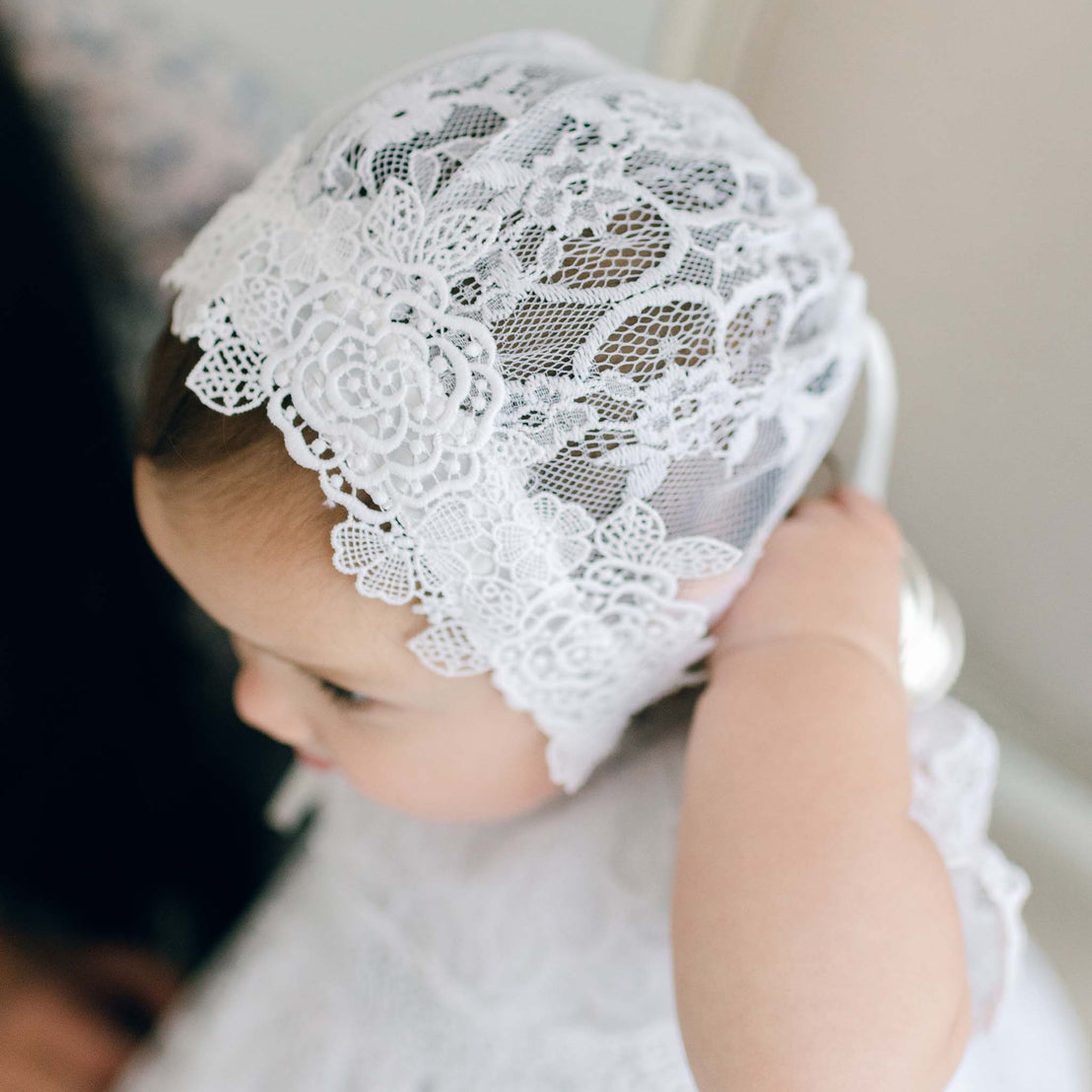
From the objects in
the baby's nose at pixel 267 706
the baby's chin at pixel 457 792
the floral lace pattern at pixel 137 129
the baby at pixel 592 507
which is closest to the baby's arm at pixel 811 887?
the baby at pixel 592 507

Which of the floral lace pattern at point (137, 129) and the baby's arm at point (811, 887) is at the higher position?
the floral lace pattern at point (137, 129)

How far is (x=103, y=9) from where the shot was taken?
785 millimetres

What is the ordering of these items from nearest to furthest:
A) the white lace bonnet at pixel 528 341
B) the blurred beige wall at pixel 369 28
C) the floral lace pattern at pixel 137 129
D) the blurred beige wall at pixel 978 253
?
the white lace bonnet at pixel 528 341
the blurred beige wall at pixel 978 253
the floral lace pattern at pixel 137 129
the blurred beige wall at pixel 369 28

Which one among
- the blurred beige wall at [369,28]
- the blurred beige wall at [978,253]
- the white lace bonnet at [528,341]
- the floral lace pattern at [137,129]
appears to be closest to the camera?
the white lace bonnet at [528,341]

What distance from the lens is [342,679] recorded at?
1.74ft

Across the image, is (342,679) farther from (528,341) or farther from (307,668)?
(528,341)

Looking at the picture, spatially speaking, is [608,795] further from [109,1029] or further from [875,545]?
[109,1029]

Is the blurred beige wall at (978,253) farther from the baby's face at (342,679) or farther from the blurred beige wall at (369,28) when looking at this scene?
the baby's face at (342,679)

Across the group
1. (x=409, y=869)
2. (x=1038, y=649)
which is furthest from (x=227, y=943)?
(x=1038, y=649)

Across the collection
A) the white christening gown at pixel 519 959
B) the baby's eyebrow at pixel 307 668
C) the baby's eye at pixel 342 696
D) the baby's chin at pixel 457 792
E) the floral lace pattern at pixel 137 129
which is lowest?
the white christening gown at pixel 519 959

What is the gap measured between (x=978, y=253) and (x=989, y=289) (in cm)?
3

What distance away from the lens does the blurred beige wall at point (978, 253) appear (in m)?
0.56

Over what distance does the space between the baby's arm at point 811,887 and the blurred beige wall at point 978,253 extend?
215 mm

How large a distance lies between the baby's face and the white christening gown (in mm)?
104
